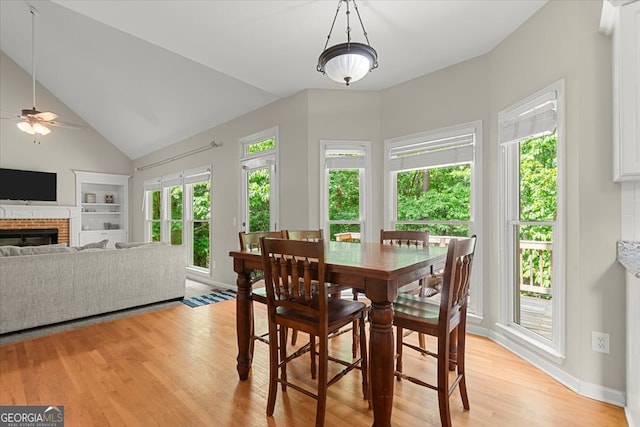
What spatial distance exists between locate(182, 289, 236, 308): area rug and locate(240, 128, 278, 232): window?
3.23 ft

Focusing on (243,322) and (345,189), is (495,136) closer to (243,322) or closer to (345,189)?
(345,189)

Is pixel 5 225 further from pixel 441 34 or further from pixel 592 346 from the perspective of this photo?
pixel 592 346

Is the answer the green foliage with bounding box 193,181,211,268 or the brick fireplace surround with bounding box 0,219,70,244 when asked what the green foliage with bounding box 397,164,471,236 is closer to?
the green foliage with bounding box 193,181,211,268

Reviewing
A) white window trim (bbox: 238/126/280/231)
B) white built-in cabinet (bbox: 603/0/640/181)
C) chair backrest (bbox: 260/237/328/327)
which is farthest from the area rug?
white built-in cabinet (bbox: 603/0/640/181)

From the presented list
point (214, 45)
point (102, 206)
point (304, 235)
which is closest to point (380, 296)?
point (304, 235)

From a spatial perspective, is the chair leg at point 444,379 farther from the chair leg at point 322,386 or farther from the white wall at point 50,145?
the white wall at point 50,145

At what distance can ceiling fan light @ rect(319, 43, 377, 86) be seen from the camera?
6.17ft

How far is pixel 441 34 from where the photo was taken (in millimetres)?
2699

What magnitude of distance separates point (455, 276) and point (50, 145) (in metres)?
8.51

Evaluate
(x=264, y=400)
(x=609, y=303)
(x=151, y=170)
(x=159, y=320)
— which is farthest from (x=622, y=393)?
(x=151, y=170)

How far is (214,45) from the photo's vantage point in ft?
9.72

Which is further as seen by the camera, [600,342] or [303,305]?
[600,342]

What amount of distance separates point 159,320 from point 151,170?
4.71m

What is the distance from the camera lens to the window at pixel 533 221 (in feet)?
7.28
